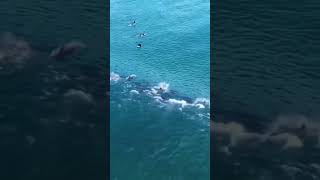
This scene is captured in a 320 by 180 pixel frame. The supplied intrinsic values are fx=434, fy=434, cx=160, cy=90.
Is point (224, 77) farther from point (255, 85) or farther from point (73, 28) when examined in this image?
point (73, 28)

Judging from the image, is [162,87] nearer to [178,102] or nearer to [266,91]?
[178,102]

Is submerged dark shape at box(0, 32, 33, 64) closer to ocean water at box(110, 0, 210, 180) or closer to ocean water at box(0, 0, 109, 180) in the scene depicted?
ocean water at box(0, 0, 109, 180)

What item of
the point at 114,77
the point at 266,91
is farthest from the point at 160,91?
the point at 266,91

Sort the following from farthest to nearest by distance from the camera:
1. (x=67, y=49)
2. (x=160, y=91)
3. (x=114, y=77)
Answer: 1. (x=114, y=77)
2. (x=160, y=91)
3. (x=67, y=49)

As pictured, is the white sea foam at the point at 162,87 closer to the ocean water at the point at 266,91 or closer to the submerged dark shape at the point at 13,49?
the ocean water at the point at 266,91

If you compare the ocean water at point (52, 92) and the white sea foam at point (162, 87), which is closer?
the ocean water at point (52, 92)

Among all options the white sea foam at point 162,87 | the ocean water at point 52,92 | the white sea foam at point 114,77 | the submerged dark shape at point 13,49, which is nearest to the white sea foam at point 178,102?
the white sea foam at point 162,87
